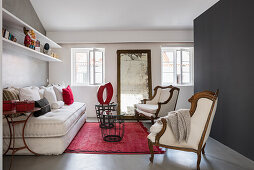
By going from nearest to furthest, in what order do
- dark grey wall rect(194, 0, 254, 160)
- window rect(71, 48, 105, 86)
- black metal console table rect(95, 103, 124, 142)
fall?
dark grey wall rect(194, 0, 254, 160), black metal console table rect(95, 103, 124, 142), window rect(71, 48, 105, 86)

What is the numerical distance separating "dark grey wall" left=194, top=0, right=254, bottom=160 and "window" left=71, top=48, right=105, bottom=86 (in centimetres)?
308

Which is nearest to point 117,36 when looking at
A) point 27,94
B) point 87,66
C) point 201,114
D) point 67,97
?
point 87,66

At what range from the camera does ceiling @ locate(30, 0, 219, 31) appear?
4086mm

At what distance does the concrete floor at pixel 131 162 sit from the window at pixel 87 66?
10.3 ft

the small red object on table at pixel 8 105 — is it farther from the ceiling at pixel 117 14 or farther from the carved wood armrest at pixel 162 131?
the ceiling at pixel 117 14

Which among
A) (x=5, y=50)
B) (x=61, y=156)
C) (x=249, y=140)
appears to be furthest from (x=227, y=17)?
(x=5, y=50)

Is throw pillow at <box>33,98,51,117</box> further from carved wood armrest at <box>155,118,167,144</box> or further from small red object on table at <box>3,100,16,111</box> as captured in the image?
carved wood armrest at <box>155,118,167,144</box>

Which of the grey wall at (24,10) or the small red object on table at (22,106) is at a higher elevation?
→ the grey wall at (24,10)

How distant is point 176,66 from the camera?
5.50 meters

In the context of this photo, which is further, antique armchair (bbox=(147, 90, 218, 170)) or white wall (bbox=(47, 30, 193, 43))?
white wall (bbox=(47, 30, 193, 43))

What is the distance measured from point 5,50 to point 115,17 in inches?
107

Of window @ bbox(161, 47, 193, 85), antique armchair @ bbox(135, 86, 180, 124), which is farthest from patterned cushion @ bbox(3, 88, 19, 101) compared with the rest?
window @ bbox(161, 47, 193, 85)

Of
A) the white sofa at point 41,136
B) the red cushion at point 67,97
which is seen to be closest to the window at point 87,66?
the red cushion at point 67,97

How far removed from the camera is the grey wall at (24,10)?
3318 millimetres
